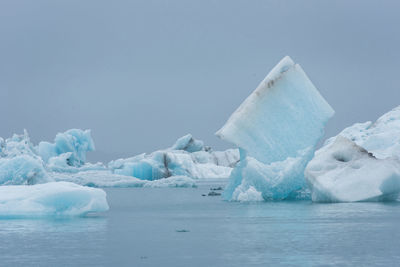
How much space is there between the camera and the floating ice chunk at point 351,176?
65.7ft

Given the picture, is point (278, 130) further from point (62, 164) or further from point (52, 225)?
point (62, 164)

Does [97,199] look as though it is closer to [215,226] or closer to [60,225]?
[60,225]

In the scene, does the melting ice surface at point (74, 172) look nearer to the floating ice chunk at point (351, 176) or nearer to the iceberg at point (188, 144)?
the iceberg at point (188, 144)

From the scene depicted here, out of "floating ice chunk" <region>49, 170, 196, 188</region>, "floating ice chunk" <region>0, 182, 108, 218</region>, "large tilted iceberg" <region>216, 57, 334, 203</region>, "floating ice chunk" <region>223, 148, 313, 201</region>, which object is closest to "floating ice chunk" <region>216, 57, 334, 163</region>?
"large tilted iceberg" <region>216, 57, 334, 203</region>

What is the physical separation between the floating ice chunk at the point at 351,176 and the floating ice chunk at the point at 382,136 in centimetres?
1123

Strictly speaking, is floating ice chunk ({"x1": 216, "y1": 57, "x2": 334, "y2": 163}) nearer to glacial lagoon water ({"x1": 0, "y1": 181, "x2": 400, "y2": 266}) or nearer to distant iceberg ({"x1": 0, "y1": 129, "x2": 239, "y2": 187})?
glacial lagoon water ({"x1": 0, "y1": 181, "x2": 400, "y2": 266})

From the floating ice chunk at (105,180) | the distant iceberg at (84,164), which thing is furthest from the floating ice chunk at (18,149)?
the floating ice chunk at (105,180)

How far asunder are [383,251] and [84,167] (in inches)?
1472

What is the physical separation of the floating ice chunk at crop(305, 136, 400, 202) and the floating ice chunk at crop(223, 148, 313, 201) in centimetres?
78

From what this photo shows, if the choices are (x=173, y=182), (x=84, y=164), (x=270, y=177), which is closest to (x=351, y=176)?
(x=270, y=177)

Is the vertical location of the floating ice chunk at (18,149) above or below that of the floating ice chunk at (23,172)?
above

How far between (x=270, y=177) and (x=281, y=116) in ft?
6.59

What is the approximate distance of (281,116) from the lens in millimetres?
22156

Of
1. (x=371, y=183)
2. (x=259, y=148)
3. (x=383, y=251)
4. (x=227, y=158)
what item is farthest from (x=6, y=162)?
(x=227, y=158)
